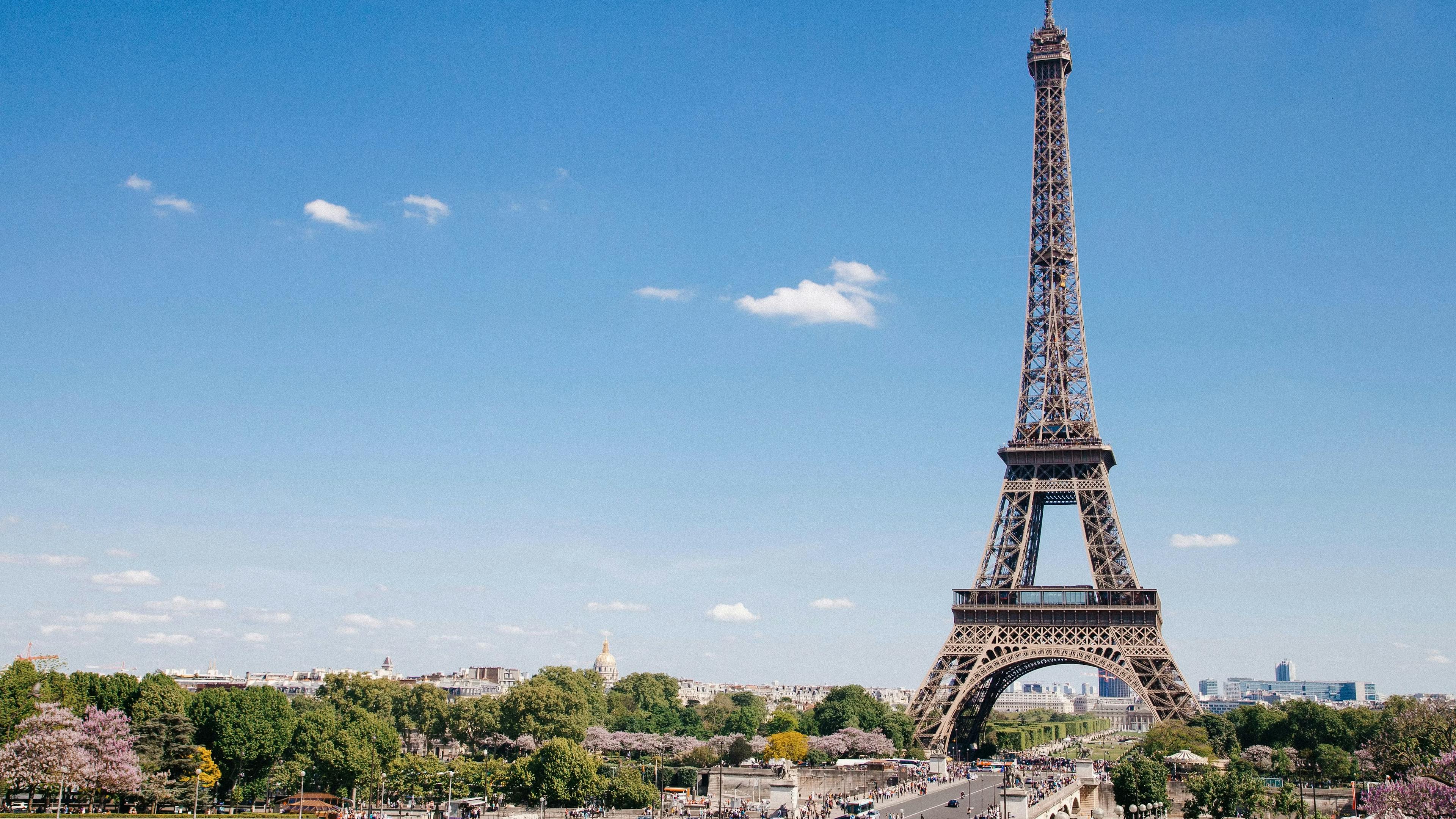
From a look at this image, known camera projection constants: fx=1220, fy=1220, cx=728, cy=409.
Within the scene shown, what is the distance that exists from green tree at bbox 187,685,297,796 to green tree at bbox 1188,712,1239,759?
191ft

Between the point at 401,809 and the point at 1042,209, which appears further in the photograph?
the point at 1042,209

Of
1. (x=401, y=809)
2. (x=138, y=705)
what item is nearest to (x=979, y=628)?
(x=401, y=809)

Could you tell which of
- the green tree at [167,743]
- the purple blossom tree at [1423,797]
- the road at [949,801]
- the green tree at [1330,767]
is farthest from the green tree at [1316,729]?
the green tree at [167,743]

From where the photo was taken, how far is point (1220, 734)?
89562 mm

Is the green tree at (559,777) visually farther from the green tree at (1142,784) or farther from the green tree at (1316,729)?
the green tree at (1316,729)

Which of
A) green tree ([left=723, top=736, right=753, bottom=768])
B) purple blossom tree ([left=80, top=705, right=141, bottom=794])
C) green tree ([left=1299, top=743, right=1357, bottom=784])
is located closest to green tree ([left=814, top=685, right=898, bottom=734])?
green tree ([left=723, top=736, right=753, bottom=768])

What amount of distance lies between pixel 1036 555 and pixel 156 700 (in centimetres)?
5871

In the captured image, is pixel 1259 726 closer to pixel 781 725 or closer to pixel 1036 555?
pixel 1036 555

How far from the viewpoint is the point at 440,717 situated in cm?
11338

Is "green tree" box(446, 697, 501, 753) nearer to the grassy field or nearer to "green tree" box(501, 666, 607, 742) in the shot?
"green tree" box(501, 666, 607, 742)

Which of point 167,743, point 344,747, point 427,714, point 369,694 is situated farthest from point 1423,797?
point 369,694

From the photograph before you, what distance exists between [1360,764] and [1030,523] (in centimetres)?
2550

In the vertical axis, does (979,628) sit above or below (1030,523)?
below

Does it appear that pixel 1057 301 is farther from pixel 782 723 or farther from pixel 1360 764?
pixel 782 723
